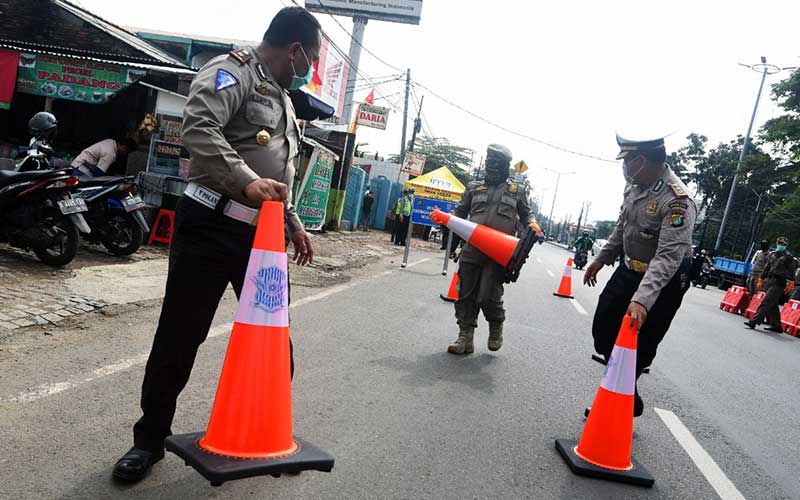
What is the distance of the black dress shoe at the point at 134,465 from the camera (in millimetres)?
2494

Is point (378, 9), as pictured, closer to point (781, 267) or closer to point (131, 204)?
point (781, 267)

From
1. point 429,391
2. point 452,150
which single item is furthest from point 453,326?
point 452,150

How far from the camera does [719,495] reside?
333 centimetres

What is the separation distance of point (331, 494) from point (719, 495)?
2.14 metres

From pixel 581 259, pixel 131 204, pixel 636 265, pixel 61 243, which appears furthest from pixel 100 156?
pixel 581 259

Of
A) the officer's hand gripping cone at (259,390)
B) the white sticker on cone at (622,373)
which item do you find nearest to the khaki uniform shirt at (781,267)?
the white sticker on cone at (622,373)

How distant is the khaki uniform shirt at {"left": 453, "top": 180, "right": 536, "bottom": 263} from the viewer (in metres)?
5.73

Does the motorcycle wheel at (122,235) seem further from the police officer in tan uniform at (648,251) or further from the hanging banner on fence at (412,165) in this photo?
the hanging banner on fence at (412,165)

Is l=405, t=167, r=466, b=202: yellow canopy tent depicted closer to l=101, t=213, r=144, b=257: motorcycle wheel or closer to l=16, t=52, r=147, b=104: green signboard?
l=16, t=52, r=147, b=104: green signboard

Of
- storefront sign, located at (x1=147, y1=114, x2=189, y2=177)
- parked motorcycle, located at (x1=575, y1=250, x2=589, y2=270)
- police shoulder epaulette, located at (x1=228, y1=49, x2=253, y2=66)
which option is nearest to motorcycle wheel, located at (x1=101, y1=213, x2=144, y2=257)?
storefront sign, located at (x1=147, y1=114, x2=189, y2=177)

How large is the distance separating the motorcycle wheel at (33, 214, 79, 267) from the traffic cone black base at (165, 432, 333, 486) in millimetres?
5067

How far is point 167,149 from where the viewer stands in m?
10.4

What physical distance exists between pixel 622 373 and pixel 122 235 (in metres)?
6.52

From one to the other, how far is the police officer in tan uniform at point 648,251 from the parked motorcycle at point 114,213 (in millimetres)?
5976
